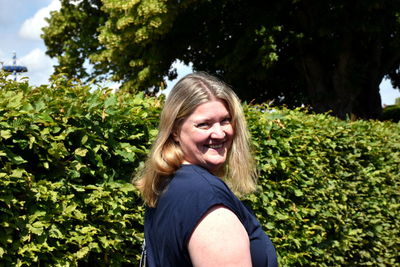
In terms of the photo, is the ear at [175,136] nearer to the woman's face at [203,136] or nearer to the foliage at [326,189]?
the woman's face at [203,136]

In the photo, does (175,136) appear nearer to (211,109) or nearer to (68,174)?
(211,109)

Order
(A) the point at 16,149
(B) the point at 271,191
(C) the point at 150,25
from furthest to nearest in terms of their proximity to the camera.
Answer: (C) the point at 150,25 → (B) the point at 271,191 → (A) the point at 16,149

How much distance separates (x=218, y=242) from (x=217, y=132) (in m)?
0.55

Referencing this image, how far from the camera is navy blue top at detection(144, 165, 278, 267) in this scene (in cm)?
165

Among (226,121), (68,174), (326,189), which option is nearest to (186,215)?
(226,121)

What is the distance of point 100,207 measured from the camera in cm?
294

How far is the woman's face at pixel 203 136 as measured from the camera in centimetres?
195

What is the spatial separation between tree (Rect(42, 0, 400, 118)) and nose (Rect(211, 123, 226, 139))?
10506 millimetres

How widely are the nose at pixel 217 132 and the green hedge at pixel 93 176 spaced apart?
116 cm

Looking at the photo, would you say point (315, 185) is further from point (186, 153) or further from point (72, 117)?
point (186, 153)

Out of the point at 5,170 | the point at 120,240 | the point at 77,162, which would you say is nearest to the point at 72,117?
the point at 77,162

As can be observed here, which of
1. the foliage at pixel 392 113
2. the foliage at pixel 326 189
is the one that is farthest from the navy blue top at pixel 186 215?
the foliage at pixel 392 113

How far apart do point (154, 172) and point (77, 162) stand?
1.07m

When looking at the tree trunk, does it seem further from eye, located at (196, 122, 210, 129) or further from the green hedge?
eye, located at (196, 122, 210, 129)
